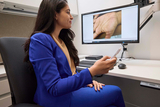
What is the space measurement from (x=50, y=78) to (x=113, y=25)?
2.91ft

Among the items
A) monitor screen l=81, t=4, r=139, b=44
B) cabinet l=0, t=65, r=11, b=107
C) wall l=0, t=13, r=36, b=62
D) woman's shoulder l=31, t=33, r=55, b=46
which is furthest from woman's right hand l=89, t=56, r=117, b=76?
wall l=0, t=13, r=36, b=62

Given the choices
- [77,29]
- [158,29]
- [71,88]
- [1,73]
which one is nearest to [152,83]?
[71,88]

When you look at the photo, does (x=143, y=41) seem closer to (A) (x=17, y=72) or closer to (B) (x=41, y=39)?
(B) (x=41, y=39)

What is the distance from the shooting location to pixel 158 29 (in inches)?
45.6

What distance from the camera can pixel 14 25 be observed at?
1.40 m

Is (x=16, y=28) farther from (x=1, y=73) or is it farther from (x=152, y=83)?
(x=152, y=83)

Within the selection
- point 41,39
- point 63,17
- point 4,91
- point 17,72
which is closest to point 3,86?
point 4,91

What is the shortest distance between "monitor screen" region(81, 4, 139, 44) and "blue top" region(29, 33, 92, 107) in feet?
2.34

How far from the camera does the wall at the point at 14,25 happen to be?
1.31 meters

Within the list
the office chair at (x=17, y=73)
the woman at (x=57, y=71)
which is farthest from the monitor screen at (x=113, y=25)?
the office chair at (x=17, y=73)

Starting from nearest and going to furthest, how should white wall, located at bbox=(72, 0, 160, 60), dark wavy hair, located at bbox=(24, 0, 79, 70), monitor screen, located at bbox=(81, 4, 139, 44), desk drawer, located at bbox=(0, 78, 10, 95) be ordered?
dark wavy hair, located at bbox=(24, 0, 79, 70), desk drawer, located at bbox=(0, 78, 10, 95), monitor screen, located at bbox=(81, 4, 139, 44), white wall, located at bbox=(72, 0, 160, 60)

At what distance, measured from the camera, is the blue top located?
0.54 metres

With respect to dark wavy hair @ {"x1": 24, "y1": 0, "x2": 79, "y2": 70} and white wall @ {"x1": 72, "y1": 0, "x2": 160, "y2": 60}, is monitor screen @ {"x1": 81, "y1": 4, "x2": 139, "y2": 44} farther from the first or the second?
dark wavy hair @ {"x1": 24, "y1": 0, "x2": 79, "y2": 70}

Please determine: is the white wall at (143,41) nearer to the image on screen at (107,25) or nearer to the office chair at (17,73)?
the image on screen at (107,25)
